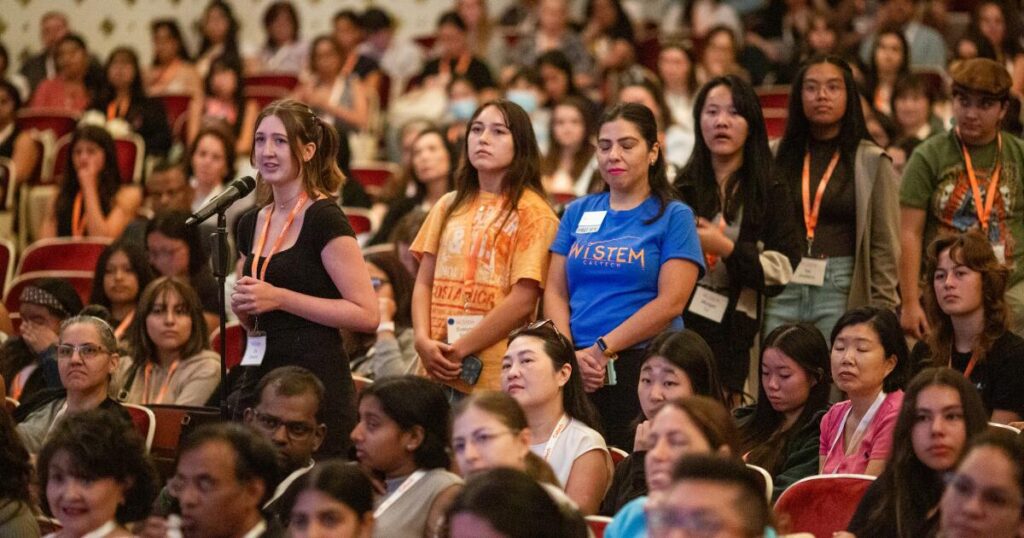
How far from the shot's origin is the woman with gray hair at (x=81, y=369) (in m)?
4.57

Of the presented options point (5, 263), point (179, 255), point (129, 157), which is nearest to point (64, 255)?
point (5, 263)

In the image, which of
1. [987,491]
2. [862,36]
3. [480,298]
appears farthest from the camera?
[862,36]

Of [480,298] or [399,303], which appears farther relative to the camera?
[399,303]

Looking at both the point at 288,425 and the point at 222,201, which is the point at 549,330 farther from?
the point at 222,201

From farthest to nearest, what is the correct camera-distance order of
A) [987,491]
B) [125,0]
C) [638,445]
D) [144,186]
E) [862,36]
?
[125,0] → [862,36] → [144,186] → [638,445] → [987,491]

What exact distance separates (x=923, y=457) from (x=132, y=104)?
638 cm

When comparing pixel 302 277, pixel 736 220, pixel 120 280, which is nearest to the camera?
pixel 302 277

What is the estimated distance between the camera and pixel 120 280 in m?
5.67

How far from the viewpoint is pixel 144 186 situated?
7645mm

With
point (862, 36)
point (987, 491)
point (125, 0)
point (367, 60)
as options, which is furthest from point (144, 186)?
point (987, 491)

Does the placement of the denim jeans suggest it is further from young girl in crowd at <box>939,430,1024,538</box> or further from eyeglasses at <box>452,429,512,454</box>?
young girl in crowd at <box>939,430,1024,538</box>

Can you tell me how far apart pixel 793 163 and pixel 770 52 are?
15.4 feet

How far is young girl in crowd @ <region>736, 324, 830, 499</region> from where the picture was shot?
4.18 m

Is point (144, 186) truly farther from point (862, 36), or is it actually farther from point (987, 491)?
point (987, 491)
